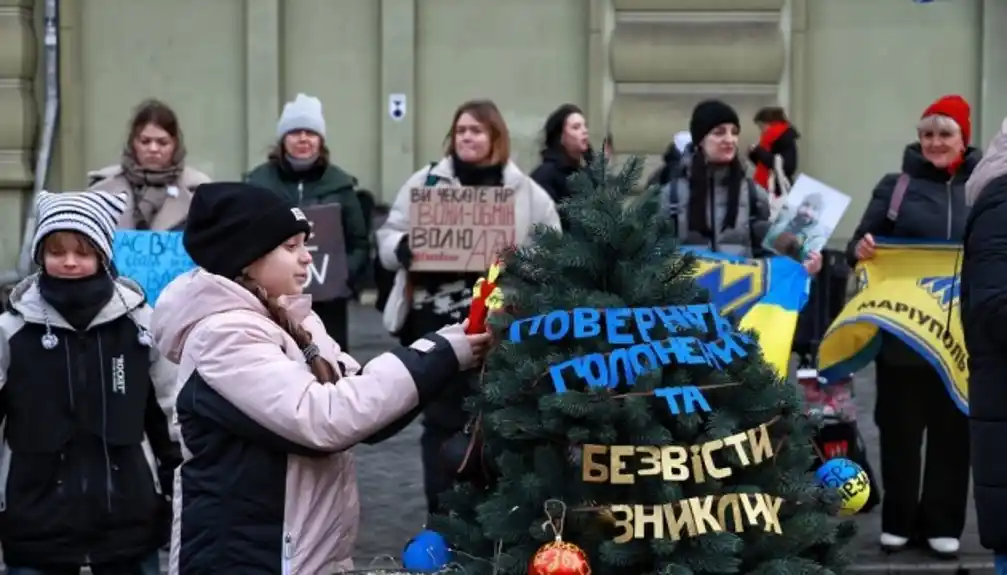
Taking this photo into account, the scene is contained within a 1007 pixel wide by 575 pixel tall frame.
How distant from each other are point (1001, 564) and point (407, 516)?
359 centimetres

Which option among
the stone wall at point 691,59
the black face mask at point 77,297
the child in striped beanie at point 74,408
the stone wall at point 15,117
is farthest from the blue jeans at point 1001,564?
the stone wall at point 15,117

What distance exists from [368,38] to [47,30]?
2339 millimetres

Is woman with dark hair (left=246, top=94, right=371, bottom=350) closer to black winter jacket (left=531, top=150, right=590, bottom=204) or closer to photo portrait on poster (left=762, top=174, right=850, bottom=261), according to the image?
black winter jacket (left=531, top=150, right=590, bottom=204)

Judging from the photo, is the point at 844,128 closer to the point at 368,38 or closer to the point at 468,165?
the point at 368,38

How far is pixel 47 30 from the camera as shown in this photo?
13.3 m

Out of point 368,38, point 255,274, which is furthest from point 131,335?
point 368,38

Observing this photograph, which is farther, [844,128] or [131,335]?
[844,128]

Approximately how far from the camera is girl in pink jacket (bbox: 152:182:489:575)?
369 centimetres

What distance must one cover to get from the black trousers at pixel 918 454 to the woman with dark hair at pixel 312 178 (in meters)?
2.21

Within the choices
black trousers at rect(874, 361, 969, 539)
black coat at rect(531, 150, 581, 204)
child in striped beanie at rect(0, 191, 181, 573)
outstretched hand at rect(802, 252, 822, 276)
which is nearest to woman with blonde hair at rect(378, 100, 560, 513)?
outstretched hand at rect(802, 252, 822, 276)

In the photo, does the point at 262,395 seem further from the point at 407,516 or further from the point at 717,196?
the point at 407,516

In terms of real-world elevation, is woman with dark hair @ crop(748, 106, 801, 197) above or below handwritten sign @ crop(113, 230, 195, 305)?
above

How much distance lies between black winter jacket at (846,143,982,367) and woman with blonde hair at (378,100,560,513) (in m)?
1.37

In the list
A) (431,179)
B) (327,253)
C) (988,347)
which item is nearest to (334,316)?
(327,253)
